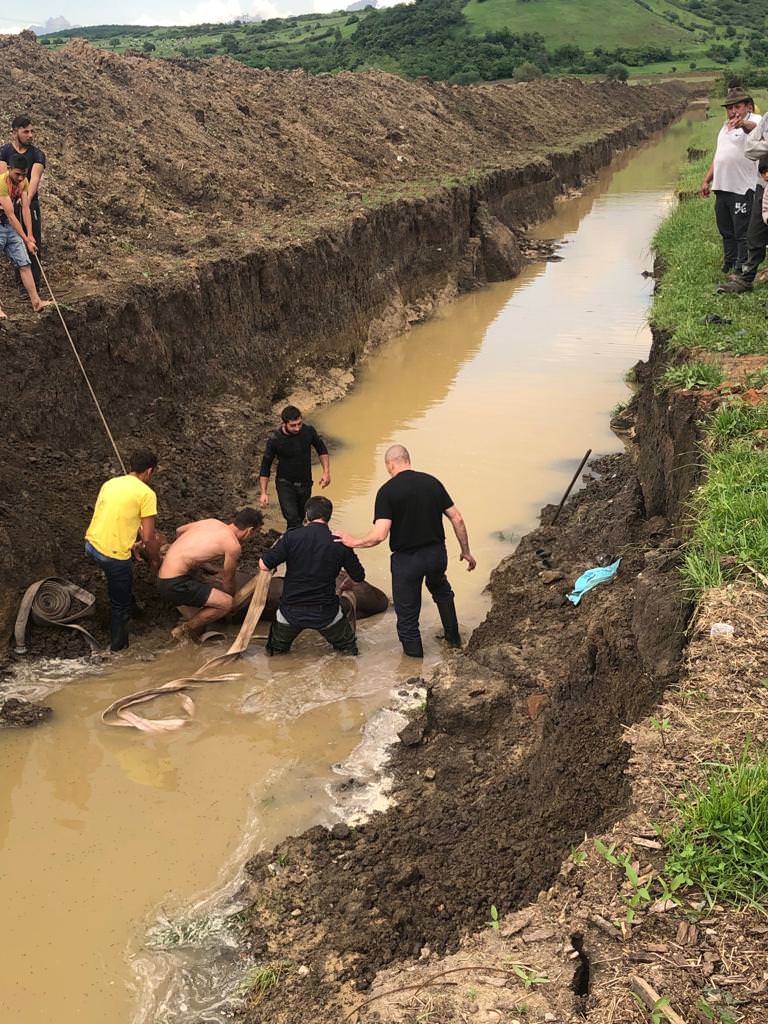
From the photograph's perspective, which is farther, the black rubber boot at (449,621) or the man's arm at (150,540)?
the black rubber boot at (449,621)

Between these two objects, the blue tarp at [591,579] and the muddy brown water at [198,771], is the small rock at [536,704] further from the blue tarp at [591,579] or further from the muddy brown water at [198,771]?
the blue tarp at [591,579]

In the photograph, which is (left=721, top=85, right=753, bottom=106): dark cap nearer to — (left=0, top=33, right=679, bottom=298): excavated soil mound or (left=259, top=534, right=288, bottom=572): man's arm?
(left=0, top=33, right=679, bottom=298): excavated soil mound

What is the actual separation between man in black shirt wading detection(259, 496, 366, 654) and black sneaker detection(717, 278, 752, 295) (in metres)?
5.84

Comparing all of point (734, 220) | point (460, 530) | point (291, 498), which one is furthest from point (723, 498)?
point (734, 220)

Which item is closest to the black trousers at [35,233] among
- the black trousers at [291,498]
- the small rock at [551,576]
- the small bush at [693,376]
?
the black trousers at [291,498]

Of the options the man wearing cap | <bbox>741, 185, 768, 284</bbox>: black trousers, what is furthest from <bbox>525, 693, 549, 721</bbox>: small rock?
<bbox>741, 185, 768, 284</bbox>: black trousers

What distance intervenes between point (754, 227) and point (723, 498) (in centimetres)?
517

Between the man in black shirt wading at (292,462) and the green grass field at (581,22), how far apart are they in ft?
283

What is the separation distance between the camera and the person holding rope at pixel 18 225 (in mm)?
9148

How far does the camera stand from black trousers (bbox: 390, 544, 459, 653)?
23.4 ft

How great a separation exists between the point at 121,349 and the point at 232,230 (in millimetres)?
4939

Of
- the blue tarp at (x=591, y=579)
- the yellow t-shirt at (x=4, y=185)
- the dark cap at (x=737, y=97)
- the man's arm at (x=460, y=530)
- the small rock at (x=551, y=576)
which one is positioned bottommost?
the small rock at (x=551, y=576)

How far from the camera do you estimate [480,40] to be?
75188 millimetres

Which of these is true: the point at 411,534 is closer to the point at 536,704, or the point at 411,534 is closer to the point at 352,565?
the point at 352,565
